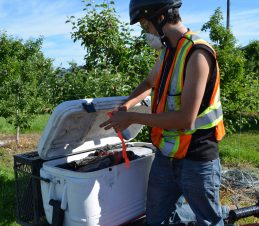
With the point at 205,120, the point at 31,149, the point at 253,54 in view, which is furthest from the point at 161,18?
the point at 253,54

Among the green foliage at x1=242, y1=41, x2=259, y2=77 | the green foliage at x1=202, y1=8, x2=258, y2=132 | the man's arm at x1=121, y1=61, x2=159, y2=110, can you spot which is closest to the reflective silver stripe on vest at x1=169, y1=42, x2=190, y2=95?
the man's arm at x1=121, y1=61, x2=159, y2=110

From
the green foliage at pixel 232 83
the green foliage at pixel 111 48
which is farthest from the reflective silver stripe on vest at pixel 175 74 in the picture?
the green foliage at pixel 232 83

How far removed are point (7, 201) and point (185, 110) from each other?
3312 millimetres

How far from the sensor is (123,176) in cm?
271

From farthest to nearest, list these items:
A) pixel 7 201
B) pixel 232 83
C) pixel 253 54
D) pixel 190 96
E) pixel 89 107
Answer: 1. pixel 253 54
2. pixel 232 83
3. pixel 7 201
4. pixel 89 107
5. pixel 190 96

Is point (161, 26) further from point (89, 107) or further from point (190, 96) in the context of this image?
point (89, 107)

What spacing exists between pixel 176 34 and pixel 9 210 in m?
3.18

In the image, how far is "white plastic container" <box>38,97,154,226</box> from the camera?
97.7 inches

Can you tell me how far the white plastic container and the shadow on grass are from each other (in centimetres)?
163

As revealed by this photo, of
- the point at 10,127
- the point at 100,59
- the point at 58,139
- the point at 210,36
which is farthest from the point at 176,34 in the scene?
the point at 10,127

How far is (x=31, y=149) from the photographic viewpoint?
8266 mm

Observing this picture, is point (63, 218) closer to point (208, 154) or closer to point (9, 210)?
point (208, 154)

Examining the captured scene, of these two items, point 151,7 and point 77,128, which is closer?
point 151,7

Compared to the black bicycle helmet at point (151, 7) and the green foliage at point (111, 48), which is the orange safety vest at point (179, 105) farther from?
the green foliage at point (111, 48)
